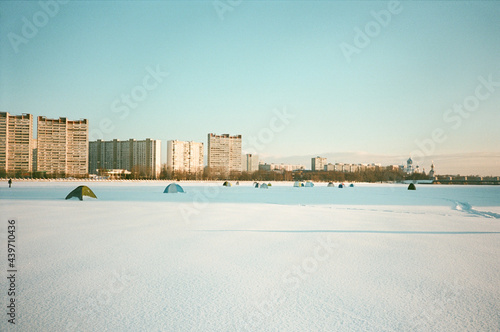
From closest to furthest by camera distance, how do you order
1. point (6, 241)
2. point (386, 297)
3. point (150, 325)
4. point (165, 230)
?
1. point (150, 325)
2. point (386, 297)
3. point (6, 241)
4. point (165, 230)

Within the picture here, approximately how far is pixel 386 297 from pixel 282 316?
1.23 metres

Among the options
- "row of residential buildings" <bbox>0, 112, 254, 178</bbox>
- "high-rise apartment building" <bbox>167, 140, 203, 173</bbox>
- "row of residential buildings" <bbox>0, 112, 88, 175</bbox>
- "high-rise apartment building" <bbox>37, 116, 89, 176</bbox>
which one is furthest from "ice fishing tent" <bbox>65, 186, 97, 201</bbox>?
"high-rise apartment building" <bbox>167, 140, 203, 173</bbox>

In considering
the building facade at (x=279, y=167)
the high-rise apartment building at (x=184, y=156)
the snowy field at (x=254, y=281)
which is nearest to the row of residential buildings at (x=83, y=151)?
the high-rise apartment building at (x=184, y=156)

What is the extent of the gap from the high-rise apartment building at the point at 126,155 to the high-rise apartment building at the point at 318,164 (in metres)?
98.8

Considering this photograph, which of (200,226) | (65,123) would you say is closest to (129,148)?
(65,123)

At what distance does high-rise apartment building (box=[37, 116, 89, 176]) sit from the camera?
75.4m

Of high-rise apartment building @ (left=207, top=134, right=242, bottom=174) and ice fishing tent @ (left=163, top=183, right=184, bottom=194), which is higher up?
high-rise apartment building @ (left=207, top=134, right=242, bottom=174)

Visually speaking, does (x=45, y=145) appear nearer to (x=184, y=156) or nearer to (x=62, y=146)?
(x=62, y=146)

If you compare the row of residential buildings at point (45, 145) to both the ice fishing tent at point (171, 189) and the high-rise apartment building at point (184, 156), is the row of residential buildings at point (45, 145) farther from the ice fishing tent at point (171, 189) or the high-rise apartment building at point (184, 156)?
the ice fishing tent at point (171, 189)

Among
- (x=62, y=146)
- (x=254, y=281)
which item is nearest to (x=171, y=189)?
(x=254, y=281)

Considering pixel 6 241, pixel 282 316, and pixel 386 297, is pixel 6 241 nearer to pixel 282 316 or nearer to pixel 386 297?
pixel 282 316

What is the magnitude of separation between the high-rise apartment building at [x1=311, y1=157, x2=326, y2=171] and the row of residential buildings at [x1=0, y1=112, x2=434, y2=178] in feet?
139

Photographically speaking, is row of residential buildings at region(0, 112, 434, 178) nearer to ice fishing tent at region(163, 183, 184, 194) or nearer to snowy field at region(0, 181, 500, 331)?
ice fishing tent at region(163, 183, 184, 194)

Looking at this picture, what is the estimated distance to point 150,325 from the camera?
2.63m
